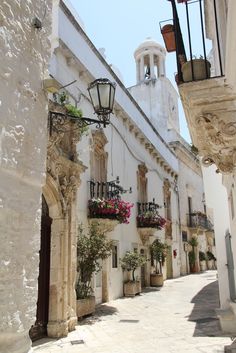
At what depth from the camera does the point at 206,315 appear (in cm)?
950

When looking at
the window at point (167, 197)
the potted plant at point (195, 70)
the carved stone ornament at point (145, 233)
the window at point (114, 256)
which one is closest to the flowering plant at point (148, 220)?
the carved stone ornament at point (145, 233)

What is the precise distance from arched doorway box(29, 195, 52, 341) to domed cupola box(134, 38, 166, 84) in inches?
849

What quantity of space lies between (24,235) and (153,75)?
27.0 meters

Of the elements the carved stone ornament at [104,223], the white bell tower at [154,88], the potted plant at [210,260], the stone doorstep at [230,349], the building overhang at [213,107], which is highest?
the white bell tower at [154,88]

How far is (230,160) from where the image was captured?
15.3 feet

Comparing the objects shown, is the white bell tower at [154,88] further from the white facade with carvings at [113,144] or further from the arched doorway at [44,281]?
the arched doorway at [44,281]

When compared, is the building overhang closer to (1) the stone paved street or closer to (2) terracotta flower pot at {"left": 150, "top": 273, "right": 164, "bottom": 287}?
(1) the stone paved street

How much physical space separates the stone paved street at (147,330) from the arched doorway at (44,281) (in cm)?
32

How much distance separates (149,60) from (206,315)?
2179 cm

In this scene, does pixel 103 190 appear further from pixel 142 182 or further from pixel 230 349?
pixel 230 349

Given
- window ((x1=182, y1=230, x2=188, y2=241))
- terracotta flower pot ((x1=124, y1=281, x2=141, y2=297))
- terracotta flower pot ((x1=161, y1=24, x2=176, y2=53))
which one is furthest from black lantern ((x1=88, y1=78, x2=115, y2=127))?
window ((x1=182, y1=230, x2=188, y2=241))

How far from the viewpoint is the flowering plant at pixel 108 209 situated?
11.4m

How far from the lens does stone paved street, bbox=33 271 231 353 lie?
6.38m

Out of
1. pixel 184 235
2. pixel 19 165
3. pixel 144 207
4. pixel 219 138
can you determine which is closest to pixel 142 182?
pixel 144 207
